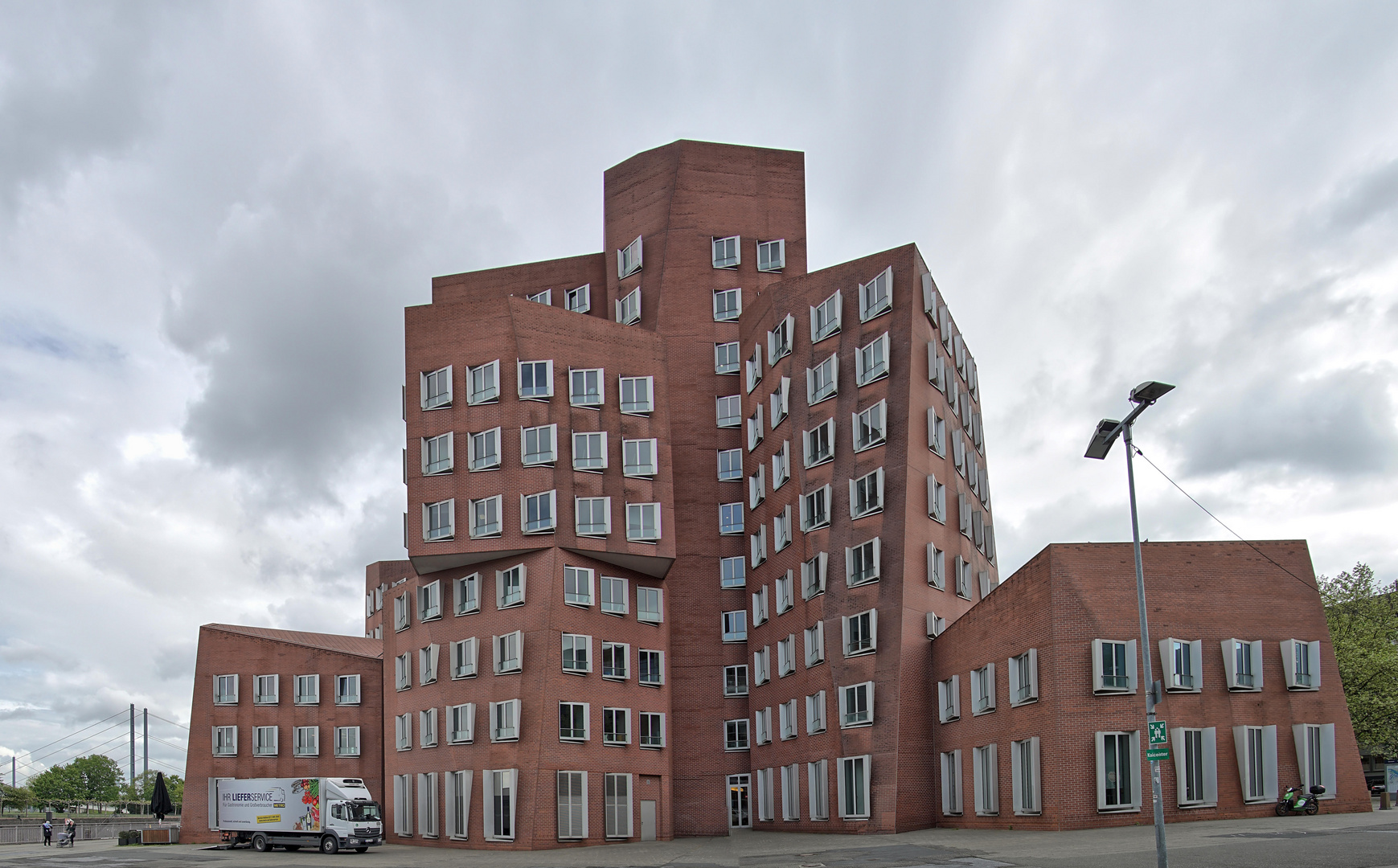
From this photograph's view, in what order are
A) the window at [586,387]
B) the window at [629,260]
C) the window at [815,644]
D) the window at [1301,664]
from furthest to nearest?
the window at [629,260]
the window at [586,387]
the window at [815,644]
the window at [1301,664]

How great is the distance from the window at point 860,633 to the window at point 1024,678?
8.97 metres

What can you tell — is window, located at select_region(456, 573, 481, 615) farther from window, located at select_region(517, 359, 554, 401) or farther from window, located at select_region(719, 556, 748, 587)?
window, located at select_region(719, 556, 748, 587)

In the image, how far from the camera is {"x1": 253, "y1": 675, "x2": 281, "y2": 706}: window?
81.9 m

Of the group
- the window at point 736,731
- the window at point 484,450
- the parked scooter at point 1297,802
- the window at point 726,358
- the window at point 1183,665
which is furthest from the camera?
the window at point 726,358

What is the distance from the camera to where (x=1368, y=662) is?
62406 millimetres

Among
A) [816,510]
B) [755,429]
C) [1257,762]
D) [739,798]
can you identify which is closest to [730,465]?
[755,429]

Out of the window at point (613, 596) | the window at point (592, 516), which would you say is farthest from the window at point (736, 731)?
the window at point (592, 516)

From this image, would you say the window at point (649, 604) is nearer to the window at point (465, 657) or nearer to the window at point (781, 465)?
the window at point (465, 657)

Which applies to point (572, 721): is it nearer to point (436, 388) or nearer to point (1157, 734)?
point (436, 388)

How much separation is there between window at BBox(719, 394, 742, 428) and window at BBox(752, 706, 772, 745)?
697 inches

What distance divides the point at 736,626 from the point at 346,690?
29911 millimetres

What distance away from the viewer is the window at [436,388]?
5988 centimetres

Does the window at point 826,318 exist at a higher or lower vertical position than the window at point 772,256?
lower

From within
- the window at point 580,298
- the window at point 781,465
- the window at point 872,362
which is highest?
the window at point 580,298
